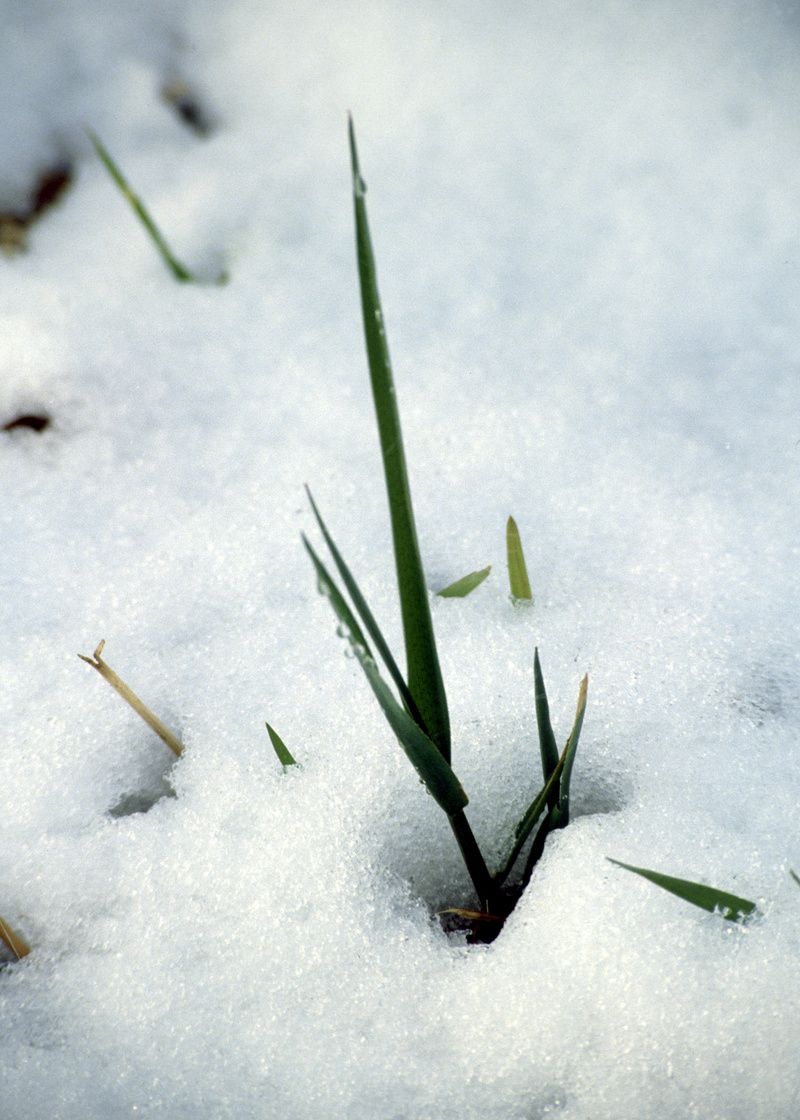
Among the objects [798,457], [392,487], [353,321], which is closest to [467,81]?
[353,321]

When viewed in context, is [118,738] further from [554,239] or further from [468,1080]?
[554,239]

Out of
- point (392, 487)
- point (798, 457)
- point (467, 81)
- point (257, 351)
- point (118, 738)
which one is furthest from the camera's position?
point (467, 81)

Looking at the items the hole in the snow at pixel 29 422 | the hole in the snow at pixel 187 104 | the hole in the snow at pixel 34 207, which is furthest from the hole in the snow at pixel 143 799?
the hole in the snow at pixel 187 104

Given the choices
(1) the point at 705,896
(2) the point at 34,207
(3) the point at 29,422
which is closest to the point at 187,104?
(2) the point at 34,207

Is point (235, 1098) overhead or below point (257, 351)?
below

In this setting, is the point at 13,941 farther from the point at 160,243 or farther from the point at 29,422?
the point at 160,243

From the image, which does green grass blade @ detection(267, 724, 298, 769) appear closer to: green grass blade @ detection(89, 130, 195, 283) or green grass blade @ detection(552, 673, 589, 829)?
green grass blade @ detection(552, 673, 589, 829)

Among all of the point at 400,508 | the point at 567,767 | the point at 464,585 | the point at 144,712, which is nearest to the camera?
the point at 400,508

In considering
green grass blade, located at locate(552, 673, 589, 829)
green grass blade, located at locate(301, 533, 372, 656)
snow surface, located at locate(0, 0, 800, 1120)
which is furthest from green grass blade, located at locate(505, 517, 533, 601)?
green grass blade, located at locate(301, 533, 372, 656)
